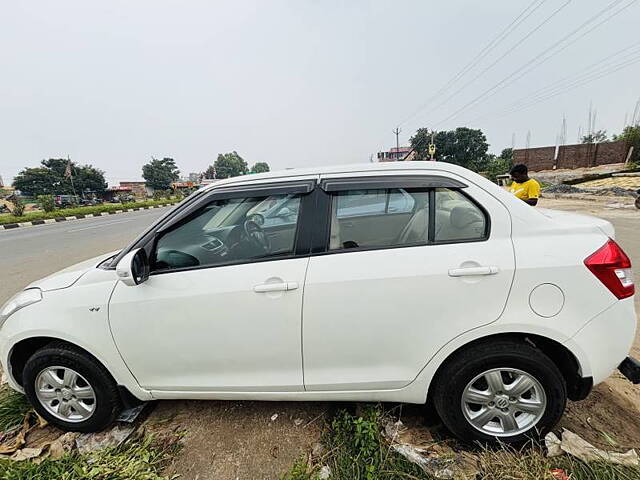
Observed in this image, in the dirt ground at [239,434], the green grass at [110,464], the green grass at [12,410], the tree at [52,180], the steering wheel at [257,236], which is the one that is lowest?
the dirt ground at [239,434]

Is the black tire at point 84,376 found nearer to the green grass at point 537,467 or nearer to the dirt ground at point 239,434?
the dirt ground at point 239,434

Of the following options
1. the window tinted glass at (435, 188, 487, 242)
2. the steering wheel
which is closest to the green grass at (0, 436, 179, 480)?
the steering wheel

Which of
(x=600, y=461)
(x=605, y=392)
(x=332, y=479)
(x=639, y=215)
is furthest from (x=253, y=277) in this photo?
(x=639, y=215)

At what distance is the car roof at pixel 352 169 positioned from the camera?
1744mm

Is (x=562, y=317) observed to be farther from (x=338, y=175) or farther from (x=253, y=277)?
(x=253, y=277)

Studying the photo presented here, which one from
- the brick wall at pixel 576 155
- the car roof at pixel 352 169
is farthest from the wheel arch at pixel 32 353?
the brick wall at pixel 576 155

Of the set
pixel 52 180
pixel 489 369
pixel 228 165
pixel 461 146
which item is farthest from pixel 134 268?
pixel 228 165

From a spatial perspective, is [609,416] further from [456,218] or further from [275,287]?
[275,287]

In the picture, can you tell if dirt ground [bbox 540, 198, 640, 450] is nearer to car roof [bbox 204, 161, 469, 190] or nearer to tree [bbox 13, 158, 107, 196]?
car roof [bbox 204, 161, 469, 190]

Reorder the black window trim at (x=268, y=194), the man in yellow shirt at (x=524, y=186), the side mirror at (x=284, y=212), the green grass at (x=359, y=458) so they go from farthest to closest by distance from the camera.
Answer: the man in yellow shirt at (x=524, y=186), the side mirror at (x=284, y=212), the black window trim at (x=268, y=194), the green grass at (x=359, y=458)

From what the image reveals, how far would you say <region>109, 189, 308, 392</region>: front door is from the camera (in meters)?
1.63

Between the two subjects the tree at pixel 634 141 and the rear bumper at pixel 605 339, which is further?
the tree at pixel 634 141

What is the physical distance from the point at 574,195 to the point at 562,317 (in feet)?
56.4

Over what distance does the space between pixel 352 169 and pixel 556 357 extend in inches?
60.6
